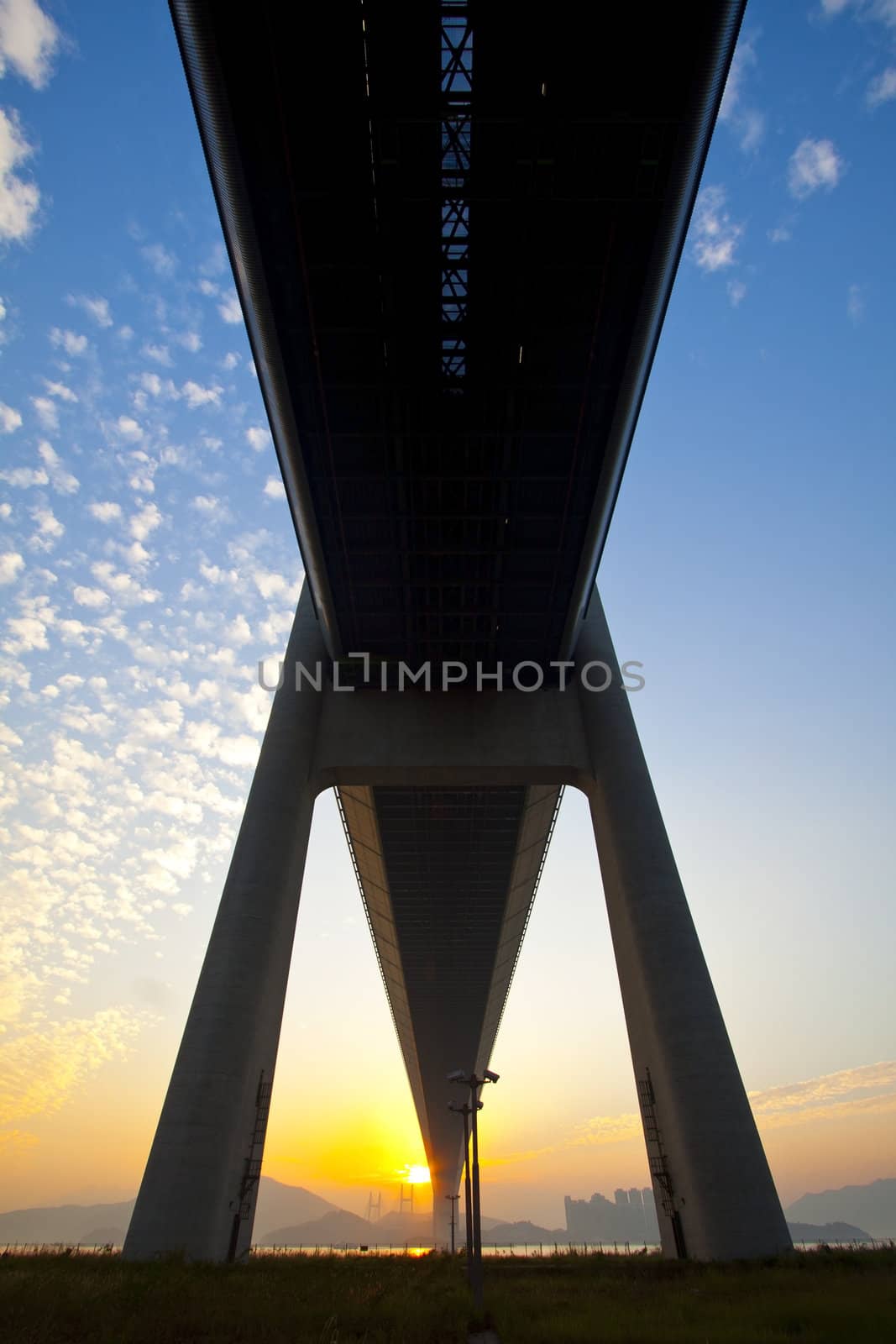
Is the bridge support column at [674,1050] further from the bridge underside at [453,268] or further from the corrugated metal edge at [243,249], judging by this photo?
the corrugated metal edge at [243,249]

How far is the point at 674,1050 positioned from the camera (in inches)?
771

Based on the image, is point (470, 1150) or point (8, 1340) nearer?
point (8, 1340)

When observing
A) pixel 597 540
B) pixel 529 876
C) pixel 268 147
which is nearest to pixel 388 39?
pixel 268 147

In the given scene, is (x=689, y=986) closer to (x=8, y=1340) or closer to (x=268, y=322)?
(x=8, y=1340)

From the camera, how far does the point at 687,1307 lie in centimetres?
1117

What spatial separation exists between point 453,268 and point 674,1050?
19.3 meters

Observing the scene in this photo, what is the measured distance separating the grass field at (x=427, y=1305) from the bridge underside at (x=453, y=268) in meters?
17.0

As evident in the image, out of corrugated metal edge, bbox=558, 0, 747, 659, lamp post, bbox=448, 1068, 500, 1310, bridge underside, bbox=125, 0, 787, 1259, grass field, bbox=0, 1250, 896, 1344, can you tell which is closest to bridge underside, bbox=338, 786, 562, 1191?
bridge underside, bbox=125, 0, 787, 1259

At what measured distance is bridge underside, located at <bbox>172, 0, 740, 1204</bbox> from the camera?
44.8 feet

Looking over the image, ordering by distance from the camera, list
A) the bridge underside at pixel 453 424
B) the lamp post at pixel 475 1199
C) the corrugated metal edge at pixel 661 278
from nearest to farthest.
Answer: the lamp post at pixel 475 1199 < the corrugated metal edge at pixel 661 278 < the bridge underside at pixel 453 424

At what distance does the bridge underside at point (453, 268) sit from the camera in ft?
44.8

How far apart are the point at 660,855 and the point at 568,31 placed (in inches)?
743

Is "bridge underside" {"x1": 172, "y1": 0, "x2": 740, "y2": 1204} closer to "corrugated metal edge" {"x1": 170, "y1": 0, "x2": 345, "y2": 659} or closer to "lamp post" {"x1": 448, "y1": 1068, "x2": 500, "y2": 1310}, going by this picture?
"corrugated metal edge" {"x1": 170, "y1": 0, "x2": 345, "y2": 659}

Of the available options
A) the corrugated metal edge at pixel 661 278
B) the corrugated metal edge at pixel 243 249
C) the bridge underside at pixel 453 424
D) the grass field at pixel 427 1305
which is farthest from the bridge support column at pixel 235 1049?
the corrugated metal edge at pixel 661 278
